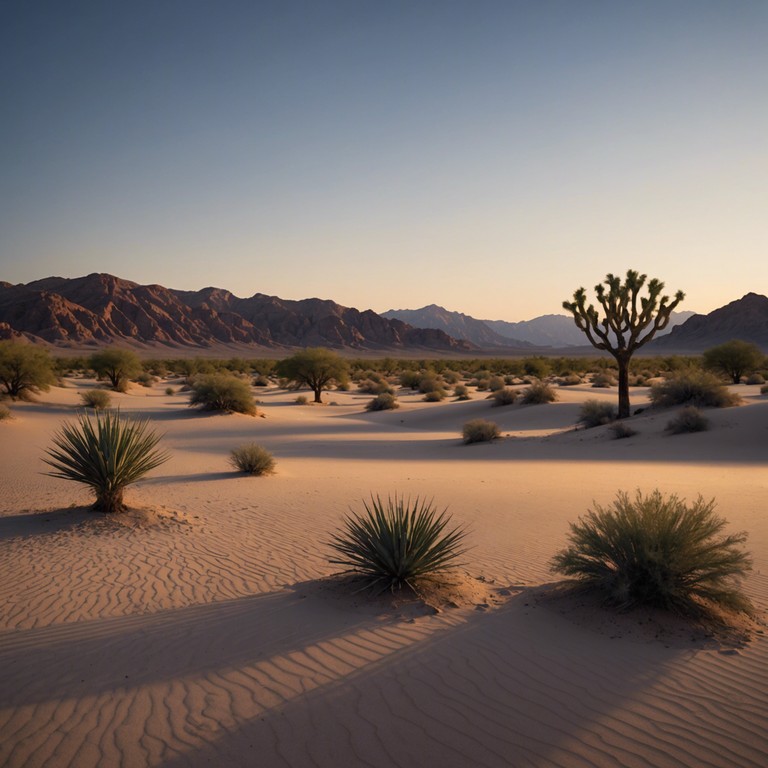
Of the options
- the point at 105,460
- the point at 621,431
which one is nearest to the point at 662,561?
the point at 105,460

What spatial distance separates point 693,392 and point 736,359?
52.9 feet

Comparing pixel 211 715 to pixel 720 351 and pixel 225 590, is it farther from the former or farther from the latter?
pixel 720 351

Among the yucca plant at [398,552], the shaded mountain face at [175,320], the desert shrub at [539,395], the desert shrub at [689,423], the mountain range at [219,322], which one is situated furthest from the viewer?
the shaded mountain face at [175,320]

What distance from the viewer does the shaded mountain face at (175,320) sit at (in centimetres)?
12056

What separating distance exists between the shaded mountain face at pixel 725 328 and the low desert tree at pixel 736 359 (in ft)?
266

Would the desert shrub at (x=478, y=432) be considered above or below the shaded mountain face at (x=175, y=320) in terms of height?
below

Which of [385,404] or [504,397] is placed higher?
[504,397]

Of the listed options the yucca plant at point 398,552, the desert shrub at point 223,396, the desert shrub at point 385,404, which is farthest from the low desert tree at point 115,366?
the yucca plant at point 398,552

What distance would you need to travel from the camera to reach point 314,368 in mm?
37969

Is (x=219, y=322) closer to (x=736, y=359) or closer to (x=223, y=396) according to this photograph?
(x=223, y=396)

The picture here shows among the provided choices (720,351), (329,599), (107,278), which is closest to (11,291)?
(107,278)

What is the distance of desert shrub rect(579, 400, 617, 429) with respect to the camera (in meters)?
22.2

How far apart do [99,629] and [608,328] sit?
69.9ft

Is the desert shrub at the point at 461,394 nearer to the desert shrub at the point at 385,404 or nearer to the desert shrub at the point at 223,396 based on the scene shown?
the desert shrub at the point at 385,404
